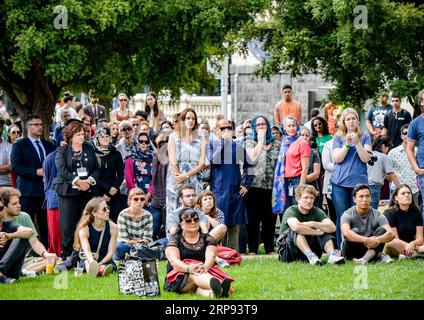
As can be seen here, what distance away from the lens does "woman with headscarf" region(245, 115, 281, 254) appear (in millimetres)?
17516

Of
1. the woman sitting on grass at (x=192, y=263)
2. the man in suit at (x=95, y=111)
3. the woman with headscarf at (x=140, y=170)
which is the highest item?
the man in suit at (x=95, y=111)

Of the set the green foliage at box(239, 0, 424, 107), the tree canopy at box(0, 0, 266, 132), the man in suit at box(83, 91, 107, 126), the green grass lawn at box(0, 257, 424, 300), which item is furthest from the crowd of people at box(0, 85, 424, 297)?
the man in suit at box(83, 91, 107, 126)

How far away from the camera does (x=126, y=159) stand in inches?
718

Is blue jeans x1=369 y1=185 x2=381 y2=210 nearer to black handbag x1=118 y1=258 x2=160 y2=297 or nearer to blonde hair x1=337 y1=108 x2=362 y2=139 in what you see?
blonde hair x1=337 y1=108 x2=362 y2=139

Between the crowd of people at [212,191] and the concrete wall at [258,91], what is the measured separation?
1229cm

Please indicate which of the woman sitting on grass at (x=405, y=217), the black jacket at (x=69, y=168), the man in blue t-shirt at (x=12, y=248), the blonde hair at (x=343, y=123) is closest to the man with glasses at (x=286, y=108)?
the blonde hair at (x=343, y=123)

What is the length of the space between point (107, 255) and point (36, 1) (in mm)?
4829

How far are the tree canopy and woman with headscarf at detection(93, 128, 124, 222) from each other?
1168 millimetres

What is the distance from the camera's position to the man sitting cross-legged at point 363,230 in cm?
1503

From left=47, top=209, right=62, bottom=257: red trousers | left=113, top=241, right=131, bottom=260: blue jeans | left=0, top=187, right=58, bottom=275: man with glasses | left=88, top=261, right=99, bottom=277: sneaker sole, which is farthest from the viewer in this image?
left=47, top=209, right=62, bottom=257: red trousers

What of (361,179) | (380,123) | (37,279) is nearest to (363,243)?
(361,179)

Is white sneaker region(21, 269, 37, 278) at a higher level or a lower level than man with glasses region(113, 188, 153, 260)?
lower

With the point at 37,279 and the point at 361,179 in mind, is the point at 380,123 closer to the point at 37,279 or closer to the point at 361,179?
the point at 361,179

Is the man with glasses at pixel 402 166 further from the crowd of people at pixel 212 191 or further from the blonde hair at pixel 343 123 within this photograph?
the blonde hair at pixel 343 123
